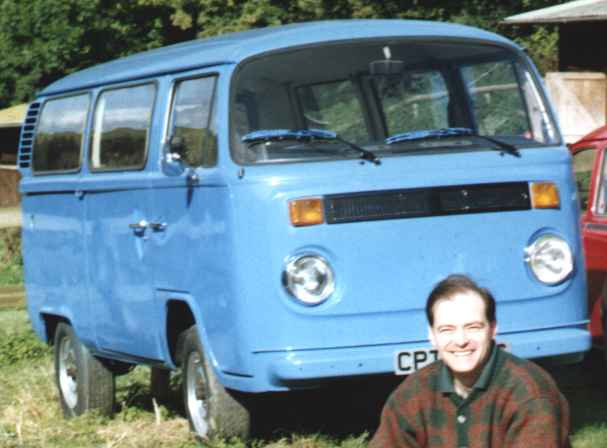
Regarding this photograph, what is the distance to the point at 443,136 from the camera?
8805mm

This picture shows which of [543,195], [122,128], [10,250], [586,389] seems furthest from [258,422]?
[10,250]

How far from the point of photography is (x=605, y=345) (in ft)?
31.6

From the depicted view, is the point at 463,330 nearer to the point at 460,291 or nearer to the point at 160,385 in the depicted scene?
the point at 460,291

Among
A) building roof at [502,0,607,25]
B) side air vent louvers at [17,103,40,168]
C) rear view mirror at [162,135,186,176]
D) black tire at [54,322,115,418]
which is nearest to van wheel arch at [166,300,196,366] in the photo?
rear view mirror at [162,135,186,176]

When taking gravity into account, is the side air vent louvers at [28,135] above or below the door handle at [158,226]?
above

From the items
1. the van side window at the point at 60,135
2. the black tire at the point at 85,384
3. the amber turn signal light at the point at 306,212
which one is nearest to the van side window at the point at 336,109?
the amber turn signal light at the point at 306,212

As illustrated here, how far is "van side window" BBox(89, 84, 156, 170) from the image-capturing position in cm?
955

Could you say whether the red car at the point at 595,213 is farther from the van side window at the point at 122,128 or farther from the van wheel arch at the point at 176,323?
the van side window at the point at 122,128

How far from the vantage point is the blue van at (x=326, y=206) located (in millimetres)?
8203

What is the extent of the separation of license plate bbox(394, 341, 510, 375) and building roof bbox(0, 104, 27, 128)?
107ft

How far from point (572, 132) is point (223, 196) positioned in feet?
59.7

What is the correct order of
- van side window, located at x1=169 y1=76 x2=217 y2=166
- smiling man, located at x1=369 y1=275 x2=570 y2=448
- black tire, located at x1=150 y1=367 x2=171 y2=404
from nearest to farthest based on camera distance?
smiling man, located at x1=369 y1=275 x2=570 y2=448 < van side window, located at x1=169 y1=76 x2=217 y2=166 < black tire, located at x1=150 y1=367 x2=171 y2=404

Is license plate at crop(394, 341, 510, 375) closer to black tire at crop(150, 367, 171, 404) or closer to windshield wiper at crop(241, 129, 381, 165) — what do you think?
windshield wiper at crop(241, 129, 381, 165)

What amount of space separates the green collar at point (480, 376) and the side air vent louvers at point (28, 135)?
754cm
